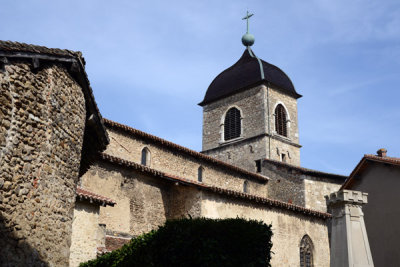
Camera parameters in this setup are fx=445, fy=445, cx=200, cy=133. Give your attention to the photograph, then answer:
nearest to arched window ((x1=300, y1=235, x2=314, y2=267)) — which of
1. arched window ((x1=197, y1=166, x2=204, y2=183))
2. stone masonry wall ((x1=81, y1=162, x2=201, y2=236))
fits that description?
arched window ((x1=197, y1=166, x2=204, y2=183))

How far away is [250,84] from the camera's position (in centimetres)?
3322

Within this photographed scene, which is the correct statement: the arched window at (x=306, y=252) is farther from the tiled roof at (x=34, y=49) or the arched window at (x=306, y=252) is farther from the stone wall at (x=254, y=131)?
the tiled roof at (x=34, y=49)

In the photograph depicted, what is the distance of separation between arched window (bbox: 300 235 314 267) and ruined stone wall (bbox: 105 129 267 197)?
538 cm

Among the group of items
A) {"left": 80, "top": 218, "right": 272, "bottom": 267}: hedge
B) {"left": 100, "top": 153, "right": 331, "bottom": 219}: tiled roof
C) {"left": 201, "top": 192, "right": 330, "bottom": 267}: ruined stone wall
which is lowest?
{"left": 80, "top": 218, "right": 272, "bottom": 267}: hedge

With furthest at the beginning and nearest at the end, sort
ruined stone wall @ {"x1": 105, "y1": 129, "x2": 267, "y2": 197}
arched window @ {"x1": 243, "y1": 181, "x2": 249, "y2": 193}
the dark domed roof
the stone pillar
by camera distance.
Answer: the dark domed roof < arched window @ {"x1": 243, "y1": 181, "x2": 249, "y2": 193} < ruined stone wall @ {"x1": 105, "y1": 129, "x2": 267, "y2": 197} < the stone pillar

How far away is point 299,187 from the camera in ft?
88.5

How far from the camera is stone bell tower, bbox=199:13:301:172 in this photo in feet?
104

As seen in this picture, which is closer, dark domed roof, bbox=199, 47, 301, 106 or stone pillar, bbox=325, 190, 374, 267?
stone pillar, bbox=325, 190, 374, 267

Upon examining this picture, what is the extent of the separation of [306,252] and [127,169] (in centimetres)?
1004

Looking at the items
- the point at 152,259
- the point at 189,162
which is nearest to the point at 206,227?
the point at 152,259

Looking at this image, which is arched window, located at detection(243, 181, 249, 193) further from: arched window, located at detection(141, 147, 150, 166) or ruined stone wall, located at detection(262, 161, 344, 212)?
arched window, located at detection(141, 147, 150, 166)

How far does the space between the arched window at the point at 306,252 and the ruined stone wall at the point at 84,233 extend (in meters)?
11.7

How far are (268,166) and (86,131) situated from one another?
20619 millimetres

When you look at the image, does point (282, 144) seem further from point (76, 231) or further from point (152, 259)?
point (152, 259)
